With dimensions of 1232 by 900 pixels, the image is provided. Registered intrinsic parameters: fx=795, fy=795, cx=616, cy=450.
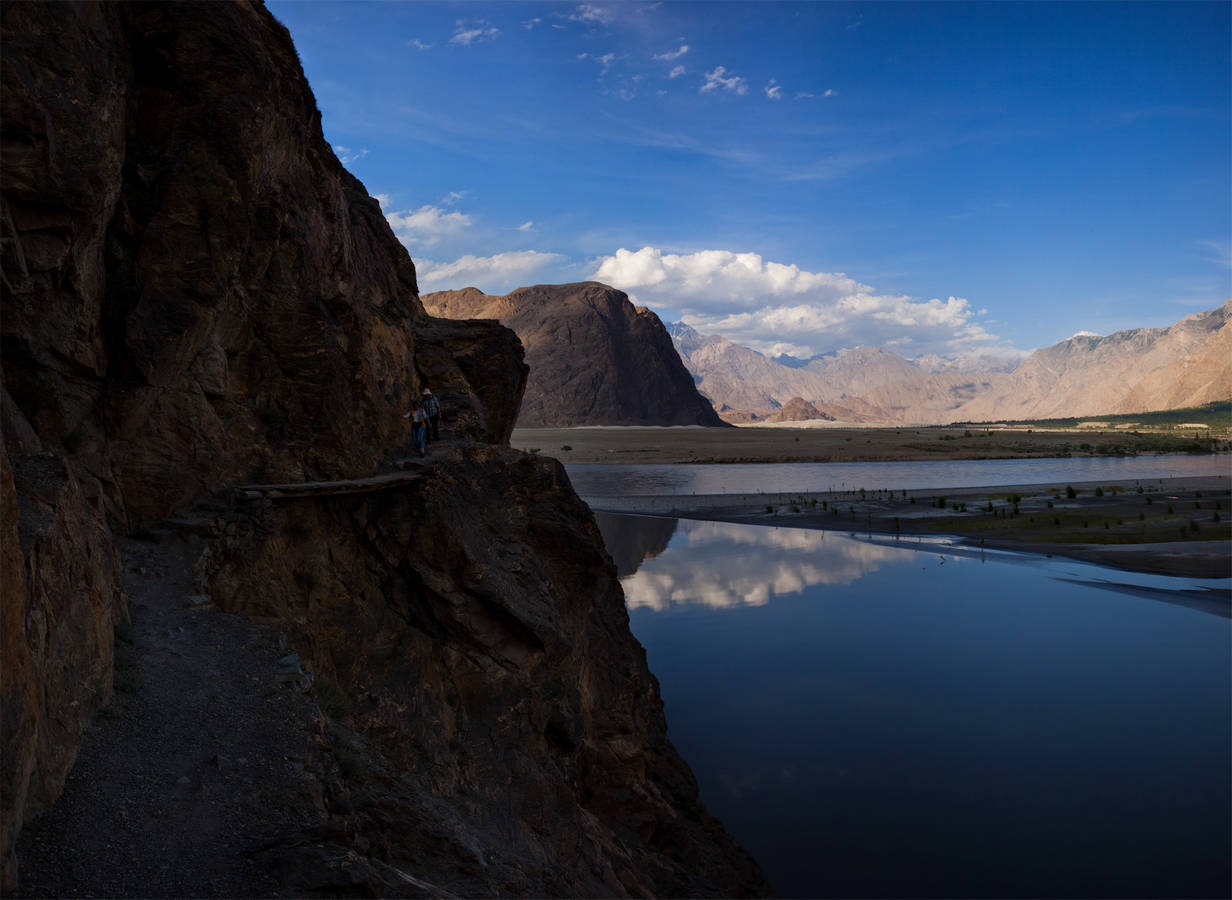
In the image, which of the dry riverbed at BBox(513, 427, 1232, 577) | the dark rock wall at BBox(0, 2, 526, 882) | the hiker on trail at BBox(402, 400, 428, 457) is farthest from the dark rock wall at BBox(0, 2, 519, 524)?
the dry riverbed at BBox(513, 427, 1232, 577)

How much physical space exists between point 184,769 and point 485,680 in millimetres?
4639

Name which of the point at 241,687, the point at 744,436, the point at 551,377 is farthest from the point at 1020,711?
the point at 551,377

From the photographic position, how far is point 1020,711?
16406 millimetres

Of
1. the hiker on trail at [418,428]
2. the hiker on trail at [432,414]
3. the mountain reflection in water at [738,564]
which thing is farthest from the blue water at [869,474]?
the hiker on trail at [418,428]

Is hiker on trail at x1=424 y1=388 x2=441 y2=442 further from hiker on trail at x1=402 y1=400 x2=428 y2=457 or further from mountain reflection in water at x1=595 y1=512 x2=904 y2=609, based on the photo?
mountain reflection in water at x1=595 y1=512 x2=904 y2=609

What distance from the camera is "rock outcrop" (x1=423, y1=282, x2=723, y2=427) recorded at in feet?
564

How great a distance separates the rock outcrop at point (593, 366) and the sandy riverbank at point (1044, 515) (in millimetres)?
121433

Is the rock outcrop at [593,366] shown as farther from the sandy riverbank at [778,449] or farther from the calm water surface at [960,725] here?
the calm water surface at [960,725]

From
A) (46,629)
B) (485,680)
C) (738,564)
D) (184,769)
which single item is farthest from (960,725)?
→ (46,629)

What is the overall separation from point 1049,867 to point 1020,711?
16.8 ft

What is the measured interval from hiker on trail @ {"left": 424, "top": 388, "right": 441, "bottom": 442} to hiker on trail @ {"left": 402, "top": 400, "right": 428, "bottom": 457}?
350 millimetres

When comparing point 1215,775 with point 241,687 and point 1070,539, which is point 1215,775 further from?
point 1070,539

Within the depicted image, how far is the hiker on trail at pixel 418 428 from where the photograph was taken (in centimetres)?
1130

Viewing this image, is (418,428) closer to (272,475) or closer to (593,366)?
(272,475)
